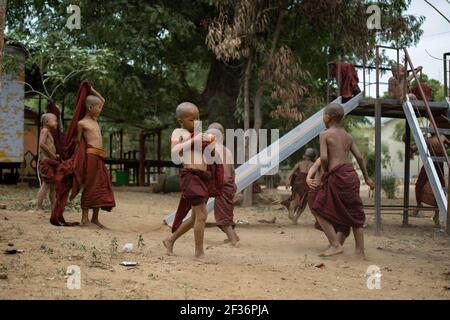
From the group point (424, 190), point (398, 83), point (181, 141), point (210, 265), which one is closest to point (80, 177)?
point (181, 141)

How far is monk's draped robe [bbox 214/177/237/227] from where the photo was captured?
6873 mm

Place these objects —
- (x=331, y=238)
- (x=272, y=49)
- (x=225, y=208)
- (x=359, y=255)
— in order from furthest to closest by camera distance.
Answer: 1. (x=272, y=49)
2. (x=225, y=208)
3. (x=331, y=238)
4. (x=359, y=255)

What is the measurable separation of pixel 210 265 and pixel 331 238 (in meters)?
1.49

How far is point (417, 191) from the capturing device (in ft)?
32.0

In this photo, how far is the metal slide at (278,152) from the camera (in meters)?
8.58

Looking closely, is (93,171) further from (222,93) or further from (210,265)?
(222,93)

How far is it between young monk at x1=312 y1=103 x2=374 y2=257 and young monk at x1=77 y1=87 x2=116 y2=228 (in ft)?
9.00

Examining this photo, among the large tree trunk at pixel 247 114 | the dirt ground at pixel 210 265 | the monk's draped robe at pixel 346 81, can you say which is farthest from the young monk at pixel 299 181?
the large tree trunk at pixel 247 114

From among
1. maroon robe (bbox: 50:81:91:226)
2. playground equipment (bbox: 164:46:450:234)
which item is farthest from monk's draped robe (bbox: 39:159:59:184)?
playground equipment (bbox: 164:46:450:234)

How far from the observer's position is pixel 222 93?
49.9 ft

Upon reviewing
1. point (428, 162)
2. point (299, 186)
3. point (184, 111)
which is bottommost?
point (299, 186)

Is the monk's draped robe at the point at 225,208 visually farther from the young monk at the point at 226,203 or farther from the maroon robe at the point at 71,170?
the maroon robe at the point at 71,170

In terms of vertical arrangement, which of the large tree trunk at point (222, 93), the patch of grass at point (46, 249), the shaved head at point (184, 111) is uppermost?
the large tree trunk at point (222, 93)

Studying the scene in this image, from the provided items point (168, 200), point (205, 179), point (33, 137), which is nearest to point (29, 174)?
point (33, 137)
